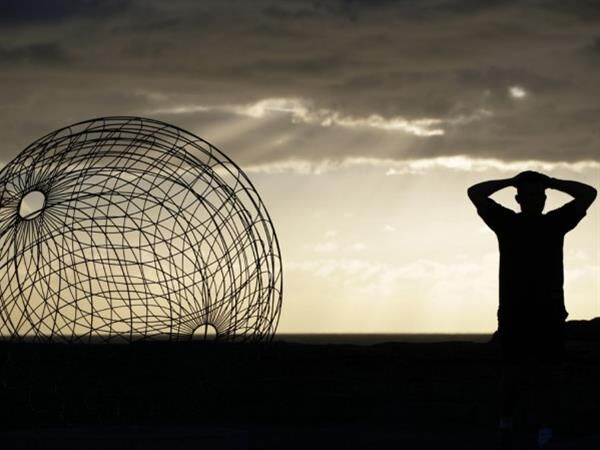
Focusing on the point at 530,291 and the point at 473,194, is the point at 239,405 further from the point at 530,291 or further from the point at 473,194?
the point at 530,291

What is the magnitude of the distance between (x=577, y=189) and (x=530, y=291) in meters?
1.07

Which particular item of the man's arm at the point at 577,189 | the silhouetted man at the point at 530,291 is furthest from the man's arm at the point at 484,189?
the man's arm at the point at 577,189

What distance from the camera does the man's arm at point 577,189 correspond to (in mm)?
9203

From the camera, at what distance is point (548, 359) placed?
8.84 m

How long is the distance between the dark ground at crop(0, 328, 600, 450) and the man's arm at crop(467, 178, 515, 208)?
2.46 metres

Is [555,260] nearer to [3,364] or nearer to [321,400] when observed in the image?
[321,400]

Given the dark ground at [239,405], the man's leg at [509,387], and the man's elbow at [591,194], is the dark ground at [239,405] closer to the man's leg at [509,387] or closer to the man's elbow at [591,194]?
the man's leg at [509,387]

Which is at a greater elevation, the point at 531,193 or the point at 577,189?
the point at 577,189

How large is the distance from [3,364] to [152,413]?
329 inches

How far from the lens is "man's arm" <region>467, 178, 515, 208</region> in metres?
9.17

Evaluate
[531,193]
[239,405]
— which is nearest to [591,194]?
[531,193]

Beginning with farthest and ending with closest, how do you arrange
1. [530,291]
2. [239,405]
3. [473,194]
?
[239,405]
[473,194]
[530,291]

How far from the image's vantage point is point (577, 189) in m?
9.31

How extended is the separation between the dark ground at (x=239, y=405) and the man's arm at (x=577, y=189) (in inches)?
91.0
